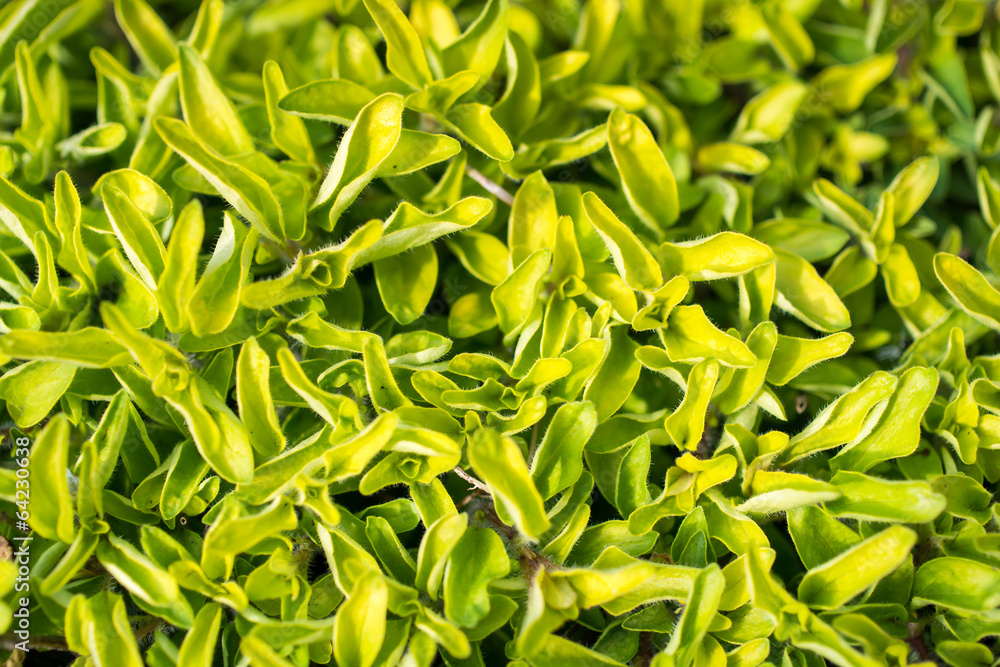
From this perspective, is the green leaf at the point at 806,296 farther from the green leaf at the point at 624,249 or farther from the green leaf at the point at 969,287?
the green leaf at the point at 624,249

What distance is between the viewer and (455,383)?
1562 mm

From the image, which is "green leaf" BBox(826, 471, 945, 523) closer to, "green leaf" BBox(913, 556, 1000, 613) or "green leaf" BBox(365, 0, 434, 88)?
"green leaf" BBox(913, 556, 1000, 613)

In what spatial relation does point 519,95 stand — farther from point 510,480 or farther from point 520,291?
point 510,480

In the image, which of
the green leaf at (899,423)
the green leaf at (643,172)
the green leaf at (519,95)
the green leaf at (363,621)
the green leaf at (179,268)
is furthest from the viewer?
the green leaf at (519,95)

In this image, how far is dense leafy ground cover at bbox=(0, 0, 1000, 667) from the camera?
54.1 inches

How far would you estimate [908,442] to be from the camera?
150 cm

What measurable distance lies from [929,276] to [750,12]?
94 centimetres

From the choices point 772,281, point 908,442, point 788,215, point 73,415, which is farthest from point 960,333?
point 73,415

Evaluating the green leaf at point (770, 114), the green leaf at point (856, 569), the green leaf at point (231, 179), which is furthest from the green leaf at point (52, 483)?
the green leaf at point (770, 114)

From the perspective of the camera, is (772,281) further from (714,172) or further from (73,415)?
(73,415)

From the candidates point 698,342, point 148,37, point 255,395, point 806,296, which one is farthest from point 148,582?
point 806,296

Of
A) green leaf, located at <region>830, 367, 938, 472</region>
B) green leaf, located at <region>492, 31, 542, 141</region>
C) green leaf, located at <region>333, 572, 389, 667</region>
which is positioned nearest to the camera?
green leaf, located at <region>333, 572, 389, 667</region>

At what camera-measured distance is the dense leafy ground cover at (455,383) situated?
4.51 feet

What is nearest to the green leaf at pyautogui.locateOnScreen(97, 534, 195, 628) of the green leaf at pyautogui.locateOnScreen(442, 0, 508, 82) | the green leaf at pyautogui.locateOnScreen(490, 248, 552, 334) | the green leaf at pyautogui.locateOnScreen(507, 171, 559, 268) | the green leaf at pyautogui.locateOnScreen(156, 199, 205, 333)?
the green leaf at pyautogui.locateOnScreen(156, 199, 205, 333)
